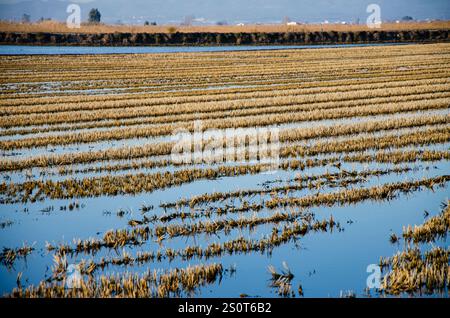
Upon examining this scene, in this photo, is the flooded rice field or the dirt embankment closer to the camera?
the flooded rice field

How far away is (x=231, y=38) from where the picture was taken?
70312 mm

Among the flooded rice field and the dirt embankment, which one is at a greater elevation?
the dirt embankment

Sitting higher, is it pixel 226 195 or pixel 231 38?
pixel 231 38

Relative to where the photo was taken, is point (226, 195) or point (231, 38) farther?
point (231, 38)

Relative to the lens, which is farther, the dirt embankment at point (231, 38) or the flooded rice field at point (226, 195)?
the dirt embankment at point (231, 38)

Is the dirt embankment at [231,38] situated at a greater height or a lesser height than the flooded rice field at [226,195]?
greater

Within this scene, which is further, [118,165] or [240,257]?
[118,165]

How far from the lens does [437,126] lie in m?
17.2

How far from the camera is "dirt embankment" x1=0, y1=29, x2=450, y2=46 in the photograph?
6656 centimetres

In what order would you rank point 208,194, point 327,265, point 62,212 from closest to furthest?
1. point 327,265
2. point 62,212
3. point 208,194

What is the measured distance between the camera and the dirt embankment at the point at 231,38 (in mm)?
66562

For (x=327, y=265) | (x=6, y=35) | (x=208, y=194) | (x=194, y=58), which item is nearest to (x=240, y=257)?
(x=327, y=265)
